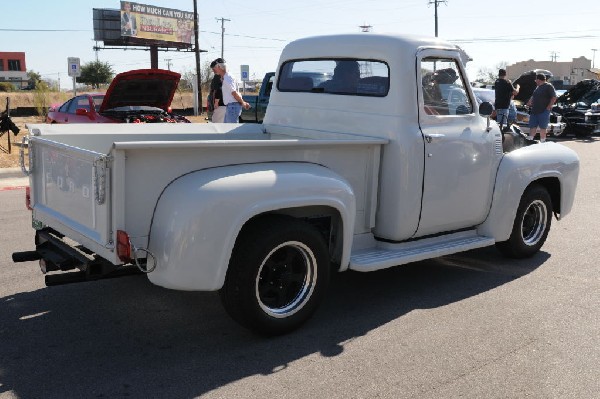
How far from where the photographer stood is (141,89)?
11641 mm

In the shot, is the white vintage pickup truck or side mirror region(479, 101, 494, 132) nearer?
the white vintage pickup truck

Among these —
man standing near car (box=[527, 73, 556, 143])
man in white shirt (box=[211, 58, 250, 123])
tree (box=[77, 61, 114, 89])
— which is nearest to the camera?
man in white shirt (box=[211, 58, 250, 123])

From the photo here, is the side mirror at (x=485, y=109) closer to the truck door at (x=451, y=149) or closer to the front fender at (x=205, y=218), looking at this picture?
the truck door at (x=451, y=149)

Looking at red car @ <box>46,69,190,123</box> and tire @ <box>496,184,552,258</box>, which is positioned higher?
red car @ <box>46,69,190,123</box>

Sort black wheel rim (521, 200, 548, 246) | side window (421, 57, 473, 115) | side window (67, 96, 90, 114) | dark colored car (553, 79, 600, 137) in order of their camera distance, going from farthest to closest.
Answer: dark colored car (553, 79, 600, 137)
side window (67, 96, 90, 114)
black wheel rim (521, 200, 548, 246)
side window (421, 57, 473, 115)

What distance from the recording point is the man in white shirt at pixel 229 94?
10.3 metres

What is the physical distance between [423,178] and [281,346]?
5.54 ft

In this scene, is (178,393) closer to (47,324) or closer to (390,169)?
(47,324)

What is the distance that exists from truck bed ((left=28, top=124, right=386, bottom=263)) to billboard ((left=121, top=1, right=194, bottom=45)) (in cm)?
5524

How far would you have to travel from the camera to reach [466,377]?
3609 millimetres

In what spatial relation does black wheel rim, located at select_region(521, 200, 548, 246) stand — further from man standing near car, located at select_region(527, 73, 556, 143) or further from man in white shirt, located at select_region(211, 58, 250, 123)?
man standing near car, located at select_region(527, 73, 556, 143)

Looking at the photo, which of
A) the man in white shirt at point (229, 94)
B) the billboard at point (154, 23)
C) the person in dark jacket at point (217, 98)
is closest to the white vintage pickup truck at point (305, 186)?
the man in white shirt at point (229, 94)

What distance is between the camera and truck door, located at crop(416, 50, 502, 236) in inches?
192

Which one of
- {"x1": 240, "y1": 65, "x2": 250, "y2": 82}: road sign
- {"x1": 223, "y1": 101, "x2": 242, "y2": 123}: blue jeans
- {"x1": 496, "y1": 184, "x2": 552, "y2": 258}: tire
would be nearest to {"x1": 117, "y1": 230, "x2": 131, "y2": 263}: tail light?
{"x1": 496, "y1": 184, "x2": 552, "y2": 258}: tire
